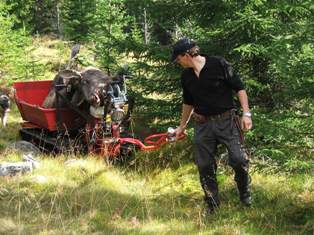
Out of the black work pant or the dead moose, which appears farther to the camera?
the dead moose

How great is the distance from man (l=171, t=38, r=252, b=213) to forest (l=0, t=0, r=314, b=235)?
35 centimetres

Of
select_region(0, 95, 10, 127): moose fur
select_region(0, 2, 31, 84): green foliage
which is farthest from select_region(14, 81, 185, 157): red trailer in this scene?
select_region(0, 2, 31, 84): green foliage

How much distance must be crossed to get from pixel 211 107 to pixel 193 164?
2499 mm

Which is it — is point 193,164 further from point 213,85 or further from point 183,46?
point 183,46

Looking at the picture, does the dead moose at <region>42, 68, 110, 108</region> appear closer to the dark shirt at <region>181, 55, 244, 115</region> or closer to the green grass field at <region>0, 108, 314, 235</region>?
the green grass field at <region>0, 108, 314, 235</region>

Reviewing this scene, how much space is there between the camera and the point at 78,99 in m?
9.50

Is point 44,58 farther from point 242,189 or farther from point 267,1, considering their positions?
point 242,189

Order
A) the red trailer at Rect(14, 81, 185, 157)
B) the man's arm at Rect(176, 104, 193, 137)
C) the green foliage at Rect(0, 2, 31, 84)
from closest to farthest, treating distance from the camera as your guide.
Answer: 1. the man's arm at Rect(176, 104, 193, 137)
2. the red trailer at Rect(14, 81, 185, 157)
3. the green foliage at Rect(0, 2, 31, 84)

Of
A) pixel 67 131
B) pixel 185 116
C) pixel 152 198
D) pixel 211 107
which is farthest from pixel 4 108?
pixel 211 107

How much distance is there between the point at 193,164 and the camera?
809 cm

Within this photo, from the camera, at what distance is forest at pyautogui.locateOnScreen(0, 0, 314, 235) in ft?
18.6

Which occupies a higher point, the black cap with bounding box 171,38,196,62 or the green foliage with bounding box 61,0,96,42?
the green foliage with bounding box 61,0,96,42

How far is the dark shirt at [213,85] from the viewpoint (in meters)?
5.67

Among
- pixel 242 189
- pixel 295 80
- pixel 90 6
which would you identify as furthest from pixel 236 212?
pixel 90 6
